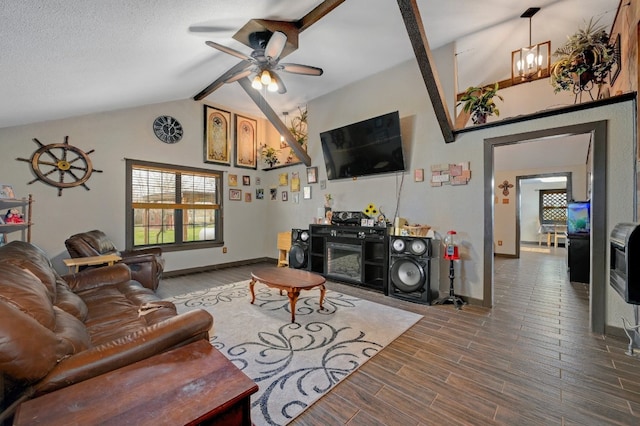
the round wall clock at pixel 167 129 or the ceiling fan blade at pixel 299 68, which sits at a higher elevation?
the ceiling fan blade at pixel 299 68

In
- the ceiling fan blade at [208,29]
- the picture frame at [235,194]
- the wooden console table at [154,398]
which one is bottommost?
the wooden console table at [154,398]

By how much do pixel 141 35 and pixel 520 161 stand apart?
752cm

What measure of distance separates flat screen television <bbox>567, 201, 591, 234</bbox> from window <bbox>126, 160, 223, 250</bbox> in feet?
21.3

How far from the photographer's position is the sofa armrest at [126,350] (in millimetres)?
1005

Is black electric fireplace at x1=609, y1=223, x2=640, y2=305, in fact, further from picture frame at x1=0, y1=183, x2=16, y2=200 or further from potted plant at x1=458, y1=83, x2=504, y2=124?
picture frame at x1=0, y1=183, x2=16, y2=200

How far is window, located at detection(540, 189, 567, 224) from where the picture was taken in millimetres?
9164

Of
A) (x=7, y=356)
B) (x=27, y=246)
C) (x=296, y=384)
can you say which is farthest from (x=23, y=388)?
(x=27, y=246)

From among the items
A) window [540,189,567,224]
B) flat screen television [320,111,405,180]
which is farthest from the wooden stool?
window [540,189,567,224]

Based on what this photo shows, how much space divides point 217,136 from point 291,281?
3852 millimetres

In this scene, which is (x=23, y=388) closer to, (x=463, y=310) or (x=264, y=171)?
(x=463, y=310)

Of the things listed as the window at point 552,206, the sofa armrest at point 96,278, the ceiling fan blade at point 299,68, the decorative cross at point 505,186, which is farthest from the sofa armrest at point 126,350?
the window at point 552,206

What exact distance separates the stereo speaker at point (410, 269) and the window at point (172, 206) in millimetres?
3601

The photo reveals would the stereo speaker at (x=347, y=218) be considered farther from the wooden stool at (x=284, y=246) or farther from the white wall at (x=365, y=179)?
the wooden stool at (x=284, y=246)

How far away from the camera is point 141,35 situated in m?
2.26
